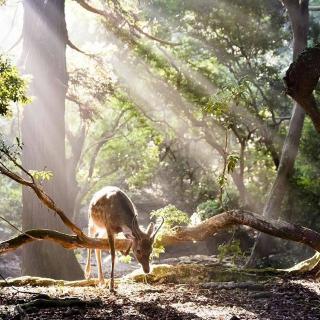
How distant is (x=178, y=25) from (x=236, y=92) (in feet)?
40.0

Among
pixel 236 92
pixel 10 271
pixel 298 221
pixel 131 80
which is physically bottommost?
pixel 10 271

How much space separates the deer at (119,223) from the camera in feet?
Answer: 25.5

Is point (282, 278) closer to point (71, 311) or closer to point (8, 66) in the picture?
point (71, 311)

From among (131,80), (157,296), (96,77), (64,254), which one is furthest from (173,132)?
(157,296)

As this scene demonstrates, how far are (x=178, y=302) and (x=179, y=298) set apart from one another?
0.28m

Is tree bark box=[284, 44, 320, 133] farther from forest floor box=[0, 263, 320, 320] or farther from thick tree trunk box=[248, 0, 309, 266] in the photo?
thick tree trunk box=[248, 0, 309, 266]

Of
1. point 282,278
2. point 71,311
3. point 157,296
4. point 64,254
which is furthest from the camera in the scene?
point 64,254

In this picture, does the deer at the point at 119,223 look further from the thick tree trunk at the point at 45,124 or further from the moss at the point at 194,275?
the thick tree trunk at the point at 45,124

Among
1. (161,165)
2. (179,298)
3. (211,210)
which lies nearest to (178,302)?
(179,298)

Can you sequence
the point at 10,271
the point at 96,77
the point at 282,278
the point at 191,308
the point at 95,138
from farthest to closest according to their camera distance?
the point at 95,138, the point at 10,271, the point at 96,77, the point at 282,278, the point at 191,308

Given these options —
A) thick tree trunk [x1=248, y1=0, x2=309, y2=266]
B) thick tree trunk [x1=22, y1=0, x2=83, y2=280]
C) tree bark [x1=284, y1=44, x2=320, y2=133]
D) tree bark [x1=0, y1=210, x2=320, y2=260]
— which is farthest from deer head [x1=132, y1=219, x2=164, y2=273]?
thick tree trunk [x1=248, y1=0, x2=309, y2=266]

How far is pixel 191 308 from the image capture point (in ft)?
20.5

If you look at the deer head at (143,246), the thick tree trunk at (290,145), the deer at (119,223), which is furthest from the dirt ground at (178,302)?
the thick tree trunk at (290,145)

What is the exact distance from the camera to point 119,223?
8023 millimetres
